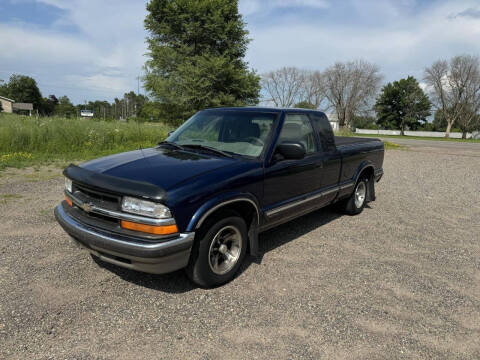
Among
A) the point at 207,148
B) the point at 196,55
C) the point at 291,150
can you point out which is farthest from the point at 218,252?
the point at 196,55

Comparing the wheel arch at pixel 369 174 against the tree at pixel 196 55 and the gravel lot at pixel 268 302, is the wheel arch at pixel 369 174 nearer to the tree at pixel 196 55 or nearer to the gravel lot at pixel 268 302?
the gravel lot at pixel 268 302

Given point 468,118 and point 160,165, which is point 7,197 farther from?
point 468,118

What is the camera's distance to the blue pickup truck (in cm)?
264

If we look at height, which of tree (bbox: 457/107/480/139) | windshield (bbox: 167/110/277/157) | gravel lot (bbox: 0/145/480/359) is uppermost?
tree (bbox: 457/107/480/139)

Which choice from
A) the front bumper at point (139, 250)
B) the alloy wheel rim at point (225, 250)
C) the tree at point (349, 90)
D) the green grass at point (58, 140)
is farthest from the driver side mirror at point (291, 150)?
the tree at point (349, 90)

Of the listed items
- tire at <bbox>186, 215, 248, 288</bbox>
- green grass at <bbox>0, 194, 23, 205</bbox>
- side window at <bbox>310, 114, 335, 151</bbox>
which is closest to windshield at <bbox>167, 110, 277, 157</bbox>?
tire at <bbox>186, 215, 248, 288</bbox>

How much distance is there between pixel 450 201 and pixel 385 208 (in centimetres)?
192

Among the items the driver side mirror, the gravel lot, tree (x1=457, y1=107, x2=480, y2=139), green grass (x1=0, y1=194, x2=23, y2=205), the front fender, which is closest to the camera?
the gravel lot

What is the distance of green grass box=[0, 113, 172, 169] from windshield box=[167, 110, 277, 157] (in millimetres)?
7394

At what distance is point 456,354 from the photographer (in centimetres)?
240

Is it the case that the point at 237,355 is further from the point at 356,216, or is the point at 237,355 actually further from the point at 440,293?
the point at 356,216

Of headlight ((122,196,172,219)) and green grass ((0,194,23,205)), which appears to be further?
green grass ((0,194,23,205))

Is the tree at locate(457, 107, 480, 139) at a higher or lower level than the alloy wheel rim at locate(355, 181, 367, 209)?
higher

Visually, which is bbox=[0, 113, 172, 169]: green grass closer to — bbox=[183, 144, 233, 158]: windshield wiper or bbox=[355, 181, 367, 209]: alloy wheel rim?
bbox=[183, 144, 233, 158]: windshield wiper
